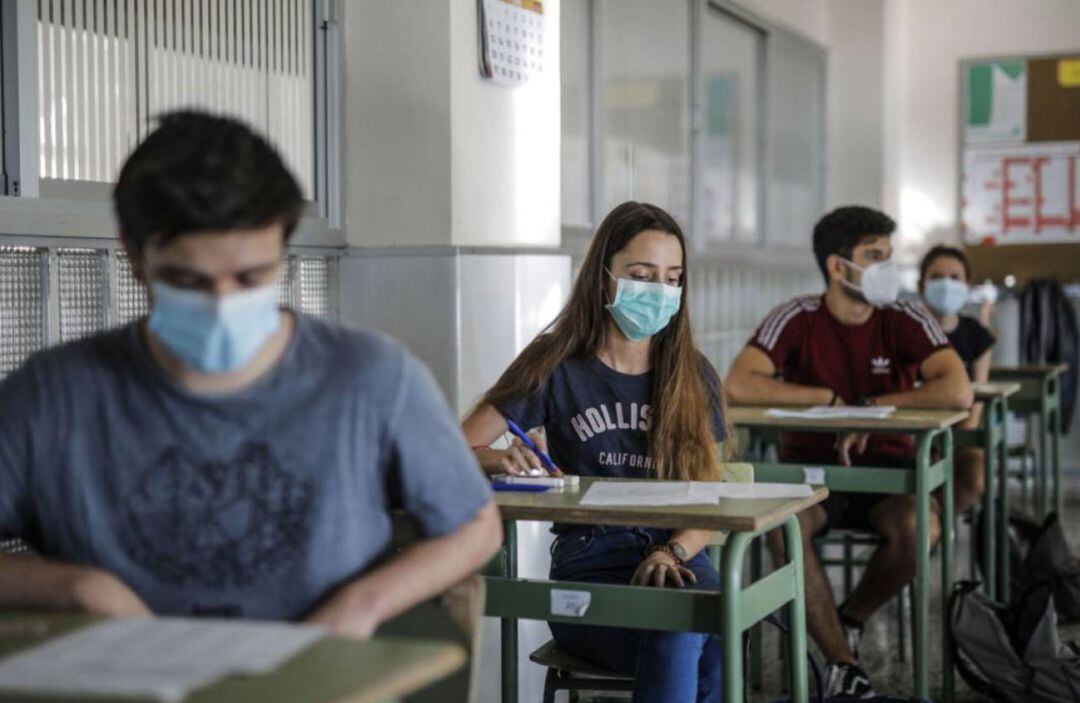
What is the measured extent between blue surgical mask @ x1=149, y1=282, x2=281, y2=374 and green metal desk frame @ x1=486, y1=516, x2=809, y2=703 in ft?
3.26

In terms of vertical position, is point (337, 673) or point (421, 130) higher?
point (421, 130)

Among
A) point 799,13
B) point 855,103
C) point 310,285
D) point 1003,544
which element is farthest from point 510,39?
point 855,103

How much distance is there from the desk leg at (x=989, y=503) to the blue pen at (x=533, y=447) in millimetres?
2091

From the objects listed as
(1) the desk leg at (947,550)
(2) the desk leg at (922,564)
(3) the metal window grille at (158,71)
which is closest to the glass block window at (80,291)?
(3) the metal window grille at (158,71)

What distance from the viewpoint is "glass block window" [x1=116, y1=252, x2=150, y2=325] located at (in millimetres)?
2773

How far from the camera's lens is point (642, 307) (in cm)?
281

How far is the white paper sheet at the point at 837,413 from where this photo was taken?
11.8ft

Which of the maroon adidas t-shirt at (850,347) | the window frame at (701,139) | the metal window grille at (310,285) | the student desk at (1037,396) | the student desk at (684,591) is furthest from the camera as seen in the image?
the student desk at (1037,396)

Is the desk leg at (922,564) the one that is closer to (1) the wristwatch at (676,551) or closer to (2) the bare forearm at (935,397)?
(2) the bare forearm at (935,397)

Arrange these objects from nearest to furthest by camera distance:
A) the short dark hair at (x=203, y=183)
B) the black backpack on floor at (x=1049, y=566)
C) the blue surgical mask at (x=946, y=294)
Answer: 1. the short dark hair at (x=203, y=183)
2. the black backpack on floor at (x=1049, y=566)
3. the blue surgical mask at (x=946, y=294)

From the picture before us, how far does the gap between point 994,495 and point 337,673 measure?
12.0ft

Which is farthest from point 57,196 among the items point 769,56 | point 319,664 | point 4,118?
point 769,56

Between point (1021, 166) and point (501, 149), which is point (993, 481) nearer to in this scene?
point (501, 149)

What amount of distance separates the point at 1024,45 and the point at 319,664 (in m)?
7.05
